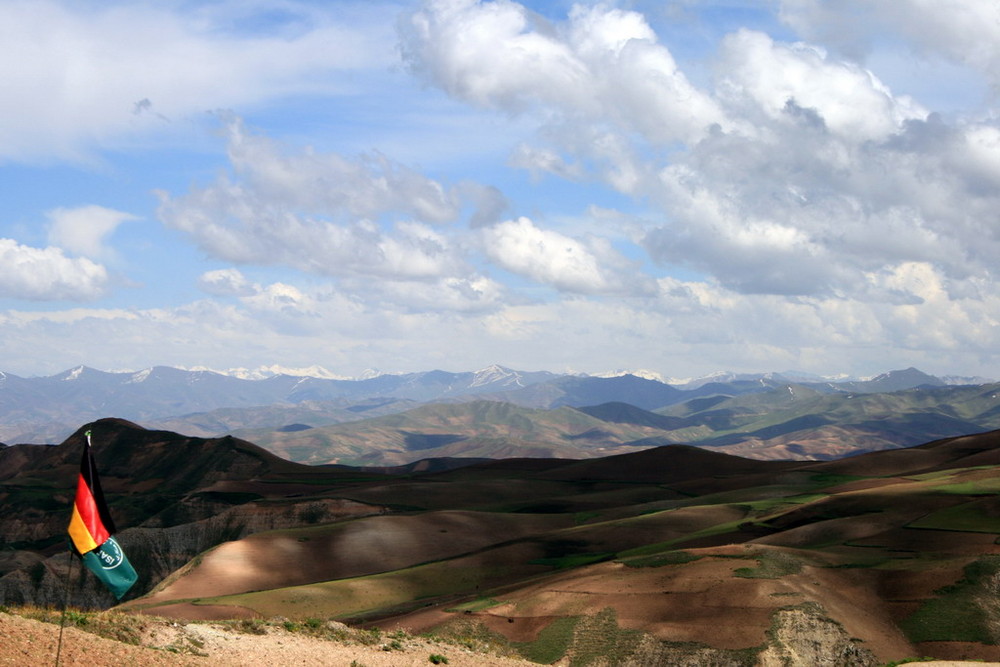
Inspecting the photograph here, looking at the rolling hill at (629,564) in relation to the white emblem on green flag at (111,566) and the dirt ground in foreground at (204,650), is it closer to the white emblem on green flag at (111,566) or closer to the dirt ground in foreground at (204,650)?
the dirt ground in foreground at (204,650)

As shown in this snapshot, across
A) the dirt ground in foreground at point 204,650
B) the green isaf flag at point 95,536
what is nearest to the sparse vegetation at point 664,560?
the dirt ground in foreground at point 204,650

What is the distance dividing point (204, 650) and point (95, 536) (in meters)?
13.8

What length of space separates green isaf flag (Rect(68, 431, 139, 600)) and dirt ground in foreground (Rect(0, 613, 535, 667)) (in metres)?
5.78

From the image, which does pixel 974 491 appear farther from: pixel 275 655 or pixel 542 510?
pixel 275 655

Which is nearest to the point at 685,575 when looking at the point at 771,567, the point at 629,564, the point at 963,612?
the point at 771,567

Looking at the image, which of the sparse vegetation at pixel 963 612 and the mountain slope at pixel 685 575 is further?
the mountain slope at pixel 685 575

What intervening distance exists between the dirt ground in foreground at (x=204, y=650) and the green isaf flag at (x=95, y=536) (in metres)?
5.78

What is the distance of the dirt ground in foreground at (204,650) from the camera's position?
3219cm

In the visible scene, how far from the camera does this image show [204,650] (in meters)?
39.6

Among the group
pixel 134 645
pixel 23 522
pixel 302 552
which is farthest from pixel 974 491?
pixel 23 522

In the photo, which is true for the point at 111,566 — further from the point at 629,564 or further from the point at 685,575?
the point at 629,564

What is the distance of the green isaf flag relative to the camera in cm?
2802

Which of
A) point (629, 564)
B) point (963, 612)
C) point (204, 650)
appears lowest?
point (963, 612)

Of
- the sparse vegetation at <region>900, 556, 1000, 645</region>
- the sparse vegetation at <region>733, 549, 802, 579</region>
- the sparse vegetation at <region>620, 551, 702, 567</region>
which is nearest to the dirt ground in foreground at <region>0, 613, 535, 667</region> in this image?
the sparse vegetation at <region>733, 549, 802, 579</region>
